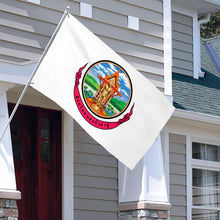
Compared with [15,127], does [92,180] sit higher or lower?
lower

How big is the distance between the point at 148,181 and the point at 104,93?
76.9 inches

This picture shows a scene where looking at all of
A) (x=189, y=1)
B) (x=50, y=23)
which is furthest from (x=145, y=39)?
(x=189, y=1)

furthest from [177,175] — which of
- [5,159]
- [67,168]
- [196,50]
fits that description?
[5,159]

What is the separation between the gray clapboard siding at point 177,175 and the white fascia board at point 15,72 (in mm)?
3553

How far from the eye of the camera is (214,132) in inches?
479

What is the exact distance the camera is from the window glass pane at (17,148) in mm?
9637

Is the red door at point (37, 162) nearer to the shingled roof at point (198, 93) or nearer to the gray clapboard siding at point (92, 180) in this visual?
the gray clapboard siding at point (92, 180)

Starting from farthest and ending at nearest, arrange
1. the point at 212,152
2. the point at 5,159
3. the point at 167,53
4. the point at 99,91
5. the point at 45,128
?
the point at 212,152 < the point at 167,53 < the point at 45,128 < the point at 5,159 < the point at 99,91

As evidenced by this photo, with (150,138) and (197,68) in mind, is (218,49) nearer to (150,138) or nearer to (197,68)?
(197,68)

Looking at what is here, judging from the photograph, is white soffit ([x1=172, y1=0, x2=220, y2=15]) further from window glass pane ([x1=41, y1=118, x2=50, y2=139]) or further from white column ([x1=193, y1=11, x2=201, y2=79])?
window glass pane ([x1=41, y1=118, x2=50, y2=139])

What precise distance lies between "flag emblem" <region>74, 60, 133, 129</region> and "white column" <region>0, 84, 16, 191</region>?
3.59 ft

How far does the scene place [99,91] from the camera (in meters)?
8.12

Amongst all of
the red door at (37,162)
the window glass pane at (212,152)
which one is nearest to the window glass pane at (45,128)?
the red door at (37,162)

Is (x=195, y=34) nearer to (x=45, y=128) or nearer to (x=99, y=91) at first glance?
(x=45, y=128)
